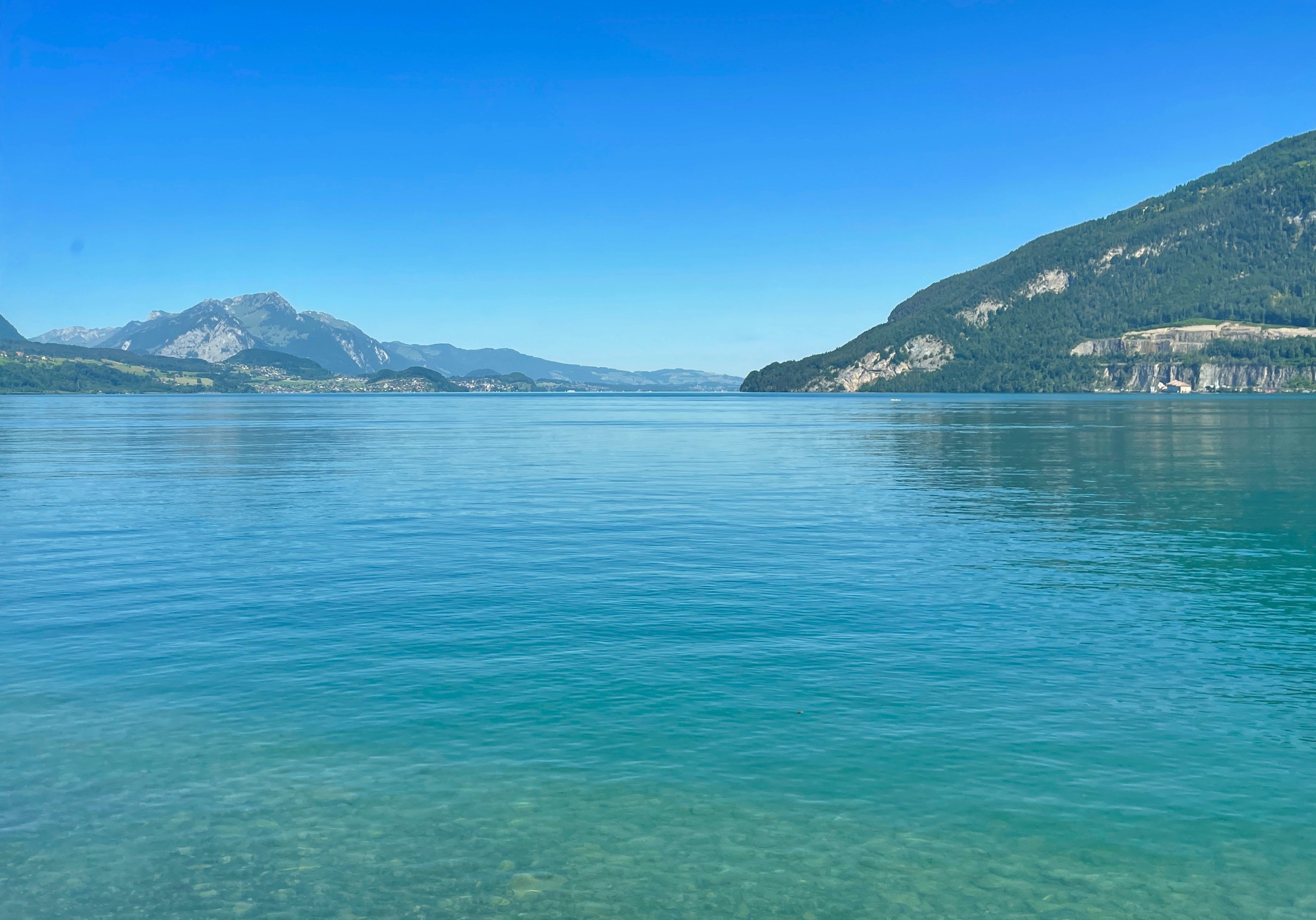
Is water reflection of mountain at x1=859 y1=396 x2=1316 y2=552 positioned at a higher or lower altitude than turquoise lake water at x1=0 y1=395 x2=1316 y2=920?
higher

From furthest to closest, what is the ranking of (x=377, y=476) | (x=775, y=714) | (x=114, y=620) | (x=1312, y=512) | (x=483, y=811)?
(x=377, y=476) < (x=1312, y=512) < (x=114, y=620) < (x=775, y=714) < (x=483, y=811)

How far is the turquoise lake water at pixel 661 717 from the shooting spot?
44.4 feet

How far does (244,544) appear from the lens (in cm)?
4262

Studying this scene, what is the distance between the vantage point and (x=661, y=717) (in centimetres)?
2005

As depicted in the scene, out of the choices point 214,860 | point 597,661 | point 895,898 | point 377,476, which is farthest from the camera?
point 377,476

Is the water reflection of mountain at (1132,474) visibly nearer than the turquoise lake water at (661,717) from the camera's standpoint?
No

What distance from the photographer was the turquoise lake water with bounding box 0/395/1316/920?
1353 cm

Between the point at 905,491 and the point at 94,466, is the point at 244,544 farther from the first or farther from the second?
the point at 94,466

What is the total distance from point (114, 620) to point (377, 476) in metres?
44.9

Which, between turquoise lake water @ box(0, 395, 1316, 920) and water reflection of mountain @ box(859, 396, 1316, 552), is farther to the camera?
water reflection of mountain @ box(859, 396, 1316, 552)

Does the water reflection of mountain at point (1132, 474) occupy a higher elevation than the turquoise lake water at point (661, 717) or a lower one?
higher

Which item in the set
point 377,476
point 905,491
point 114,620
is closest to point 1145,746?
point 114,620

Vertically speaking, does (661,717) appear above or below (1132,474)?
below

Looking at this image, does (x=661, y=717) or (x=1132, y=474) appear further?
(x=1132, y=474)
